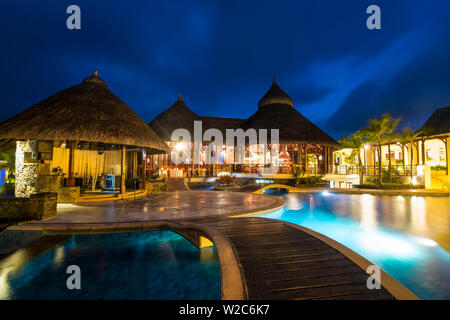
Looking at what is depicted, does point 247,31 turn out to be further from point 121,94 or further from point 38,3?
point 121,94

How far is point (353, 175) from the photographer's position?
852 inches

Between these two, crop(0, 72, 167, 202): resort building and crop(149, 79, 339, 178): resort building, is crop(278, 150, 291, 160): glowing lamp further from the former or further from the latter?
crop(0, 72, 167, 202): resort building

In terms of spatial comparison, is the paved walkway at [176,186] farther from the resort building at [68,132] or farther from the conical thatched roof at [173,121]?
the conical thatched roof at [173,121]

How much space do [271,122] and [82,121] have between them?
17216 mm

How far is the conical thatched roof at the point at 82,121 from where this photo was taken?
802 cm

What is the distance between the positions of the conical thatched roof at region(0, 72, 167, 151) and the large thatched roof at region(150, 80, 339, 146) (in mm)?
10131

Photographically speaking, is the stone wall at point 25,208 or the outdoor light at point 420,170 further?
the outdoor light at point 420,170

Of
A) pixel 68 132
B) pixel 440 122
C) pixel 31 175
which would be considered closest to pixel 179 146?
pixel 68 132

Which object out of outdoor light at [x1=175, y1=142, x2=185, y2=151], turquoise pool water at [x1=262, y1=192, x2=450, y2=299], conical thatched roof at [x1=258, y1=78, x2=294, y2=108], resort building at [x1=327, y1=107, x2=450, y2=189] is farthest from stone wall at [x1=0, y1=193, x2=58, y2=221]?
conical thatched roof at [x1=258, y1=78, x2=294, y2=108]

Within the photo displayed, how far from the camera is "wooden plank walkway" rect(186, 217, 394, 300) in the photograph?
2.35 meters

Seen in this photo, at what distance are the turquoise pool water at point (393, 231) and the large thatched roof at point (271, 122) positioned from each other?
999 centimetres

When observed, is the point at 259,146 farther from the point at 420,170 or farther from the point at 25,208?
the point at 25,208

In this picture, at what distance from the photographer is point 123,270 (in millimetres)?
4086

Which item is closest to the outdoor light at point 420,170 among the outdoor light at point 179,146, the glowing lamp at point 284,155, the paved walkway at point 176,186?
the glowing lamp at point 284,155
